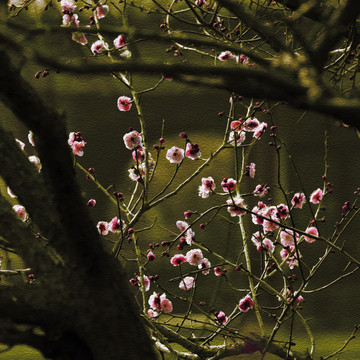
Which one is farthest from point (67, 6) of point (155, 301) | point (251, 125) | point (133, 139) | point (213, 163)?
point (213, 163)

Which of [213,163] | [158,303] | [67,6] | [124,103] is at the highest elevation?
[67,6]

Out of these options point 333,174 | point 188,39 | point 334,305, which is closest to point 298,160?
point 333,174

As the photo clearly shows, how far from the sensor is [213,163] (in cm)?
694

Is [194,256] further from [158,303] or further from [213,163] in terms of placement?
[213,163]

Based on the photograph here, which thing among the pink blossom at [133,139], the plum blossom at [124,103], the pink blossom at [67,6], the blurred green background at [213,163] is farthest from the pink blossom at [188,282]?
the blurred green background at [213,163]

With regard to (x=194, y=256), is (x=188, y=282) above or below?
below

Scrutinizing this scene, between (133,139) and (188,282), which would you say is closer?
(133,139)

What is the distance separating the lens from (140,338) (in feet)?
5.96

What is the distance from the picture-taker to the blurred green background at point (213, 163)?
6.43 meters

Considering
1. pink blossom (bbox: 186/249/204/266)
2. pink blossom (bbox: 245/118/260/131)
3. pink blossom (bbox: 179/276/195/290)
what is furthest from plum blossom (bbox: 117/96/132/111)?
pink blossom (bbox: 179/276/195/290)

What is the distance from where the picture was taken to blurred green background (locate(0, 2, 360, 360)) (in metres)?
6.43

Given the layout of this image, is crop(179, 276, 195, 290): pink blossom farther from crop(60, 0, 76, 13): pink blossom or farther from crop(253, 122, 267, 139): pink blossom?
crop(60, 0, 76, 13): pink blossom

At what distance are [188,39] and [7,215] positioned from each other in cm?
99

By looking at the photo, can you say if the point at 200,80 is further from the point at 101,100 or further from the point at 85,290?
the point at 101,100
